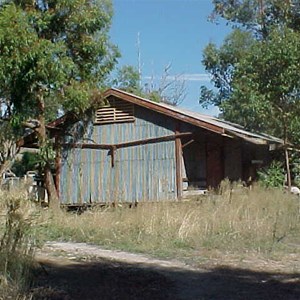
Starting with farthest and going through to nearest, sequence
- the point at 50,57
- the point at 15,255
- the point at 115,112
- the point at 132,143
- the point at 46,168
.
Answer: the point at 115,112 < the point at 132,143 < the point at 46,168 < the point at 50,57 < the point at 15,255

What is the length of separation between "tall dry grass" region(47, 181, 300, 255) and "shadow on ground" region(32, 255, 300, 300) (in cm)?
207

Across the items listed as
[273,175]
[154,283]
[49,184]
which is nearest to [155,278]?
[154,283]

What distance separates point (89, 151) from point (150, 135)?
2.77 metres

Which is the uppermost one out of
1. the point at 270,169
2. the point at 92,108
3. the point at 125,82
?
the point at 125,82

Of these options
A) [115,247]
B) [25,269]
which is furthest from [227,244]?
[25,269]

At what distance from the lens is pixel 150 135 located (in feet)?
80.0

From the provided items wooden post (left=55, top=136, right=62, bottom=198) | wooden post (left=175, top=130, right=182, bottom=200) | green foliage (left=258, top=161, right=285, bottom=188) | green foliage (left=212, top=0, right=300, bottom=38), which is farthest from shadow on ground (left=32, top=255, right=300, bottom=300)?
green foliage (left=212, top=0, right=300, bottom=38)

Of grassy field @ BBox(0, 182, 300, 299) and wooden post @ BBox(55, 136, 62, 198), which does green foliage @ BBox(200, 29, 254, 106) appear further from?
grassy field @ BBox(0, 182, 300, 299)

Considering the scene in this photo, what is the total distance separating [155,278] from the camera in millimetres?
9539

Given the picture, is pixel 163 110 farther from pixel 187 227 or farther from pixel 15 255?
pixel 15 255

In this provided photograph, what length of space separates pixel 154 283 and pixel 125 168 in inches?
620

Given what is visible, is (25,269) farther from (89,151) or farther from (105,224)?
(89,151)

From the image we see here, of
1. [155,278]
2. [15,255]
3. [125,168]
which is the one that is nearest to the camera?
[15,255]

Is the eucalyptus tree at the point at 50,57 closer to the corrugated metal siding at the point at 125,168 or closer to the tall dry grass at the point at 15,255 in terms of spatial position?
the corrugated metal siding at the point at 125,168
